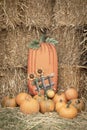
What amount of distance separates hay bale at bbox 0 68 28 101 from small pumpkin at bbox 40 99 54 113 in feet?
2.35

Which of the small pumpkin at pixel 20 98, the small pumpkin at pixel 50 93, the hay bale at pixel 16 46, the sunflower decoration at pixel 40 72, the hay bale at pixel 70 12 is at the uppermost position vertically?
the hay bale at pixel 70 12

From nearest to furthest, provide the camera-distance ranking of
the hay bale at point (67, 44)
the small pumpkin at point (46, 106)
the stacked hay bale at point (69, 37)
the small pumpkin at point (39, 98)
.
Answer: the small pumpkin at point (46, 106) → the small pumpkin at point (39, 98) → the stacked hay bale at point (69, 37) → the hay bale at point (67, 44)

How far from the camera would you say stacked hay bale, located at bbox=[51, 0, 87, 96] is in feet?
13.1

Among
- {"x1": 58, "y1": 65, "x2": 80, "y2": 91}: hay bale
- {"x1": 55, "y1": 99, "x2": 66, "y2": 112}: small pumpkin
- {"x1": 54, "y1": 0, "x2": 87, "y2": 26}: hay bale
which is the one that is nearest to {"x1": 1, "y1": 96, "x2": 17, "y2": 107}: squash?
{"x1": 55, "y1": 99, "x2": 66, "y2": 112}: small pumpkin

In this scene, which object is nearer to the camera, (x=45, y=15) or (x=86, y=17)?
(x=86, y=17)

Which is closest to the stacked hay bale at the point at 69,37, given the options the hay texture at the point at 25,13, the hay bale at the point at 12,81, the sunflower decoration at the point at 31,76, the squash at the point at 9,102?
the hay texture at the point at 25,13

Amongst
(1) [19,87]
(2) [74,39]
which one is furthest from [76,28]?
(1) [19,87]

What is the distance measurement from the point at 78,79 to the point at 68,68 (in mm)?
190

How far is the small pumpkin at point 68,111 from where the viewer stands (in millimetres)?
3562

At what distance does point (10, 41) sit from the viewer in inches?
169

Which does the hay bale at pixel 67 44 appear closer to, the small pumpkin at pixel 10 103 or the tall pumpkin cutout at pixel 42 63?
the tall pumpkin cutout at pixel 42 63

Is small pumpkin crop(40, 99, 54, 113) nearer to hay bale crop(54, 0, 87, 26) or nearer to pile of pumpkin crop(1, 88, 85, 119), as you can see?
pile of pumpkin crop(1, 88, 85, 119)

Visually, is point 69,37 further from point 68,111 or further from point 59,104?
point 68,111

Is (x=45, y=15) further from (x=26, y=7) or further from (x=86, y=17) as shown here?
(x=86, y=17)
